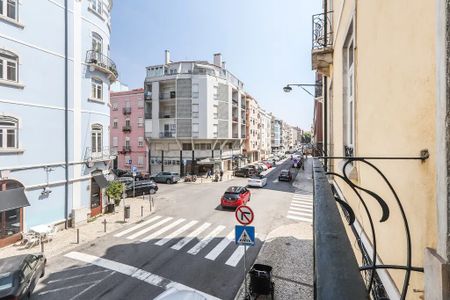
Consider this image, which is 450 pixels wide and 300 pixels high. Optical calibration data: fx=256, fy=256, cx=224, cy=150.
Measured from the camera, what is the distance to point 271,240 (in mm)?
13469

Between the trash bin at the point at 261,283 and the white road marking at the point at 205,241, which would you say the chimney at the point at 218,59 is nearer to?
the white road marking at the point at 205,241

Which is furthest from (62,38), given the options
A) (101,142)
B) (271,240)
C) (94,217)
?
(271,240)

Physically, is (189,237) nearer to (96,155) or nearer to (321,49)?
(96,155)

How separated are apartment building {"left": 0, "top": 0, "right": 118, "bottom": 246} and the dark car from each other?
4577mm

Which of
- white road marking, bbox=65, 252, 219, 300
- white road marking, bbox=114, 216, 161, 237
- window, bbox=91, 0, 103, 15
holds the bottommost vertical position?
white road marking, bbox=65, 252, 219, 300

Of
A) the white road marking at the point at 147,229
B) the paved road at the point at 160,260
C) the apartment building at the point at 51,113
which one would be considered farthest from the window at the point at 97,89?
the white road marking at the point at 147,229

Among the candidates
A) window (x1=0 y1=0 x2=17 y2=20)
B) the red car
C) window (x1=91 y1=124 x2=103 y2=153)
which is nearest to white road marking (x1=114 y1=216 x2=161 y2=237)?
the red car

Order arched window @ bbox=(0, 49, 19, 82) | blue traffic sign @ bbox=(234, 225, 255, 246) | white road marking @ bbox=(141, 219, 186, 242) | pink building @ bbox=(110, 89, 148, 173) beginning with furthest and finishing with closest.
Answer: pink building @ bbox=(110, 89, 148, 173)
white road marking @ bbox=(141, 219, 186, 242)
arched window @ bbox=(0, 49, 19, 82)
blue traffic sign @ bbox=(234, 225, 255, 246)

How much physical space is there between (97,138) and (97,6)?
9225mm

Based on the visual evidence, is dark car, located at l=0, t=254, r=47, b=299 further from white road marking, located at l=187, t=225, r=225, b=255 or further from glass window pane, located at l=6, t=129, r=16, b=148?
glass window pane, located at l=6, t=129, r=16, b=148

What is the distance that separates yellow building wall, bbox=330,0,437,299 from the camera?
1725mm

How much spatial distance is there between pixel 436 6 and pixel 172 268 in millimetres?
11237

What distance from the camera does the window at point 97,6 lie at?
1749cm

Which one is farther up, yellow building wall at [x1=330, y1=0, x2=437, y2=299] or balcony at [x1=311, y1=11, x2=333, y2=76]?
balcony at [x1=311, y1=11, x2=333, y2=76]
